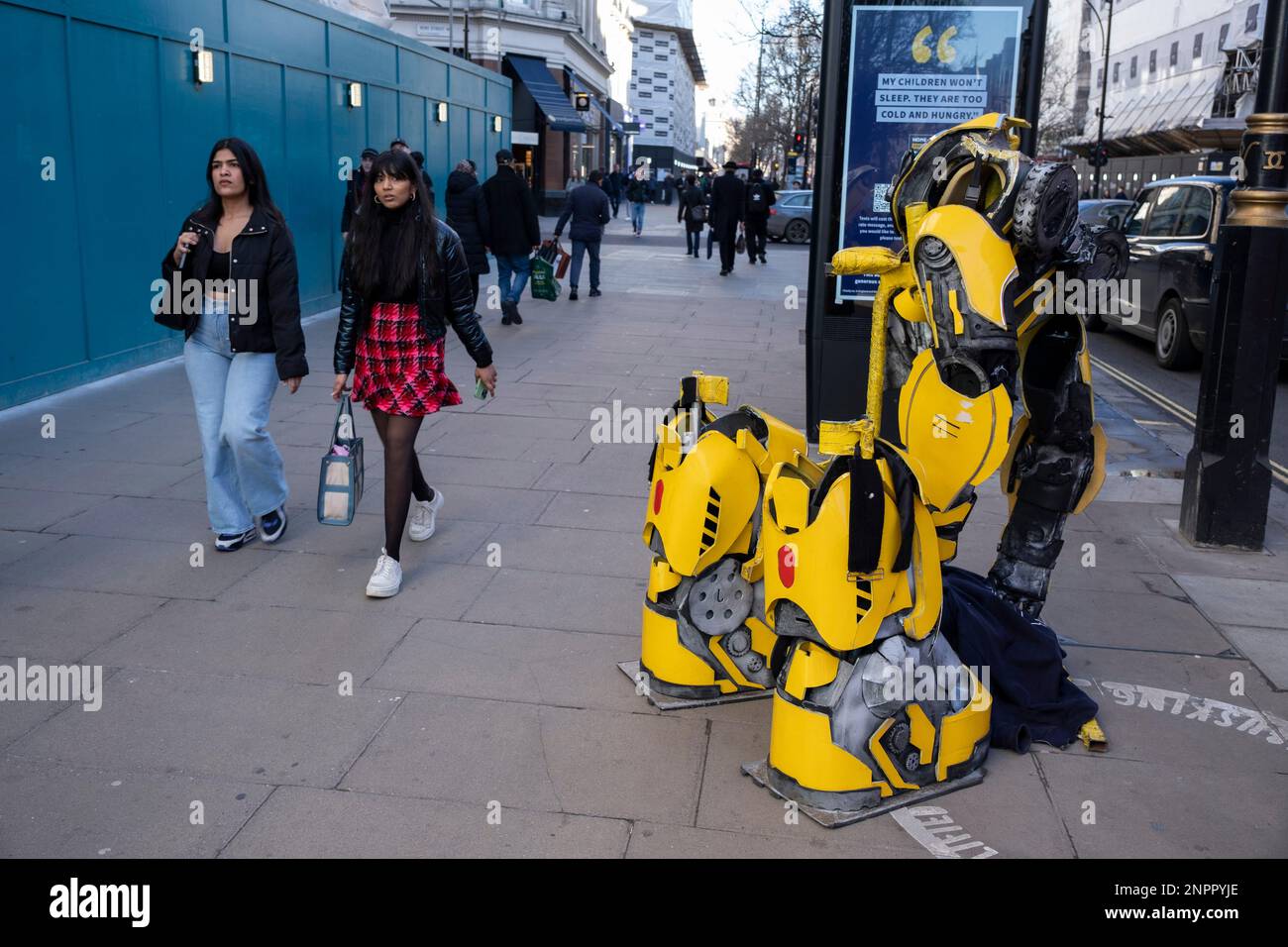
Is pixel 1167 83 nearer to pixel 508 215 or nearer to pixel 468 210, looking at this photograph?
pixel 508 215

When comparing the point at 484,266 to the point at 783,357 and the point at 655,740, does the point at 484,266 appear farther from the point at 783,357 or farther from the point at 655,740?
Answer: the point at 655,740

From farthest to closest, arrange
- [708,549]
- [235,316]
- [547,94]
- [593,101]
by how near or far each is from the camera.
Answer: [593,101] < [547,94] < [235,316] < [708,549]

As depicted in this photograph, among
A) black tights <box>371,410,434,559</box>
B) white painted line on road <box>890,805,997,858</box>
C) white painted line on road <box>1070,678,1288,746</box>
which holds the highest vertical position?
black tights <box>371,410,434,559</box>

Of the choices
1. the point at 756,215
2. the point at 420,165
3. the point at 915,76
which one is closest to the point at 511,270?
the point at 420,165

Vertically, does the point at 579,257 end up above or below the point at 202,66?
below

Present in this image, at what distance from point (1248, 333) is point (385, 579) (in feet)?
14.4

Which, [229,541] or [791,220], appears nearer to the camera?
[229,541]

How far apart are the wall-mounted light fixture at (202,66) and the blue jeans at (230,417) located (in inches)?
247

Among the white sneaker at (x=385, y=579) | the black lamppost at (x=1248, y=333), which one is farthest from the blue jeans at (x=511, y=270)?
the white sneaker at (x=385, y=579)

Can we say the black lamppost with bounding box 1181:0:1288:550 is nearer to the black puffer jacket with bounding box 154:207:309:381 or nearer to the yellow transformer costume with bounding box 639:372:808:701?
the yellow transformer costume with bounding box 639:372:808:701

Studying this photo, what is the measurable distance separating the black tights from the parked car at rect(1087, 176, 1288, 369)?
9315 millimetres

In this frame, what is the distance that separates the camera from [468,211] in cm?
1333

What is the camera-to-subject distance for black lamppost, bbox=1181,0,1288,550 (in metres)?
5.95

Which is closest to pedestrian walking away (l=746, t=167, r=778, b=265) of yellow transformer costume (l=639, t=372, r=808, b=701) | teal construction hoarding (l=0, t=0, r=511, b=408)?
teal construction hoarding (l=0, t=0, r=511, b=408)
